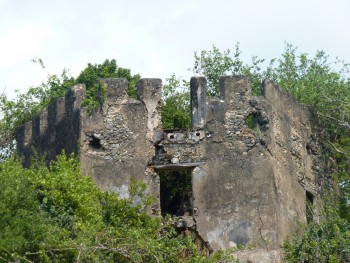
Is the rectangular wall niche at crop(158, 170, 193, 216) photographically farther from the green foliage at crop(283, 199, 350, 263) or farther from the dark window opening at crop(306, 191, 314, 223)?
the green foliage at crop(283, 199, 350, 263)

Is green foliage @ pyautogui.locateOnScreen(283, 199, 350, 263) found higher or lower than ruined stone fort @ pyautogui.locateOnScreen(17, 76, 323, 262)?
lower

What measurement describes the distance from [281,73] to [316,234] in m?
9.49

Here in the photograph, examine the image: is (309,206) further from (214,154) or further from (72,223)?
(72,223)

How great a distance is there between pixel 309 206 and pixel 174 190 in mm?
2688

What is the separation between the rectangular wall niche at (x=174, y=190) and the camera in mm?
25359

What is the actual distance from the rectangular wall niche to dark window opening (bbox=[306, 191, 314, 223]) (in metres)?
2.19

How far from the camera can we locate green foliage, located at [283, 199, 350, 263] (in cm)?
2145

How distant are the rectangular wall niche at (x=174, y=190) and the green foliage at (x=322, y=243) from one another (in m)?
3.36

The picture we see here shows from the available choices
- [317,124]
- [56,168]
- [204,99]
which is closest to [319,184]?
[317,124]

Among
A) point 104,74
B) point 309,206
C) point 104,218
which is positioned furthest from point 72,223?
point 104,74

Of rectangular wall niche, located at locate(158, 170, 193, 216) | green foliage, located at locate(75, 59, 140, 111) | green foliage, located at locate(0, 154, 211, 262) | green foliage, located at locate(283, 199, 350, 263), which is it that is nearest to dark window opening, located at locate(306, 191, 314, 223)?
green foliage, located at locate(283, 199, 350, 263)

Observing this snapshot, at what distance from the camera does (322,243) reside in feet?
71.1

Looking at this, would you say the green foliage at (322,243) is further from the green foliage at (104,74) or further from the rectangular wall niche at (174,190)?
the green foliage at (104,74)

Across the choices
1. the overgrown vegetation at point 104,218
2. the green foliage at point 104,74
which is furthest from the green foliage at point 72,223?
the green foliage at point 104,74
